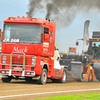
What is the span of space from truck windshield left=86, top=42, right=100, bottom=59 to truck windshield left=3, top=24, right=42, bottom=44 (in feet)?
28.9

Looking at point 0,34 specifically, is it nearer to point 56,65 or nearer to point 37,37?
point 37,37

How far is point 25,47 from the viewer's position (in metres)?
17.0

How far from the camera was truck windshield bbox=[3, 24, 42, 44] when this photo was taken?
16.9m

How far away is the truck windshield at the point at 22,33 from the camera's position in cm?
1692

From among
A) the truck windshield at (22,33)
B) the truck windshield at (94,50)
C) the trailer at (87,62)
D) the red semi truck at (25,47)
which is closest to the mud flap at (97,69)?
the trailer at (87,62)

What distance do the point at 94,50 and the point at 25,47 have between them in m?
9.24

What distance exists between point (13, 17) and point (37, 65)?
10.2 feet

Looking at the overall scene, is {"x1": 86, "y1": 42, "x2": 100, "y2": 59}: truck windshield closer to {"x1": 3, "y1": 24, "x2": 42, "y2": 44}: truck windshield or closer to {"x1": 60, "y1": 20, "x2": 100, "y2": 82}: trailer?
{"x1": 60, "y1": 20, "x2": 100, "y2": 82}: trailer

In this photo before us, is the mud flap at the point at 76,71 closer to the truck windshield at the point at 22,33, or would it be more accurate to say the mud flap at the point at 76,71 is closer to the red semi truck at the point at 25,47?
the red semi truck at the point at 25,47

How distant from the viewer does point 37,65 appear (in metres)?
16.7

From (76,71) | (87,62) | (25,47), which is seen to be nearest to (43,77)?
(25,47)

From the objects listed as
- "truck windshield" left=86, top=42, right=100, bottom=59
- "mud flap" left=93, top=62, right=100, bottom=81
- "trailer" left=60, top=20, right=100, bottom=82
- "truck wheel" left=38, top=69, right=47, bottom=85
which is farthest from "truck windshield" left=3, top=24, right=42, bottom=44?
"truck windshield" left=86, top=42, right=100, bottom=59

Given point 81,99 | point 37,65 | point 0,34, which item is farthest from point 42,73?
point 81,99

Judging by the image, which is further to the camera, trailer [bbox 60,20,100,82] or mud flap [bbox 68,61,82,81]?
trailer [bbox 60,20,100,82]
